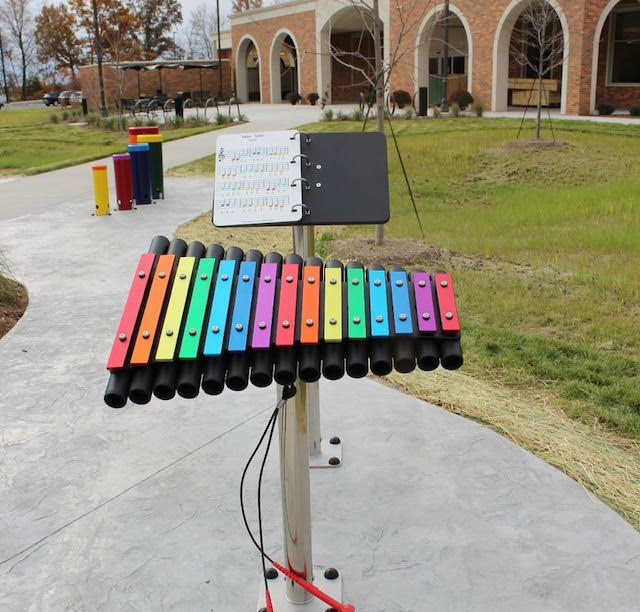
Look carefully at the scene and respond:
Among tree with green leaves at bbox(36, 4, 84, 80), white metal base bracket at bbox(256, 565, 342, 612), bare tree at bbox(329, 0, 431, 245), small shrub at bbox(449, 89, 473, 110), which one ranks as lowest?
white metal base bracket at bbox(256, 565, 342, 612)

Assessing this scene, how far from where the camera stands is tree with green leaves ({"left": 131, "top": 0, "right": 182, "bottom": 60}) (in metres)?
66.4

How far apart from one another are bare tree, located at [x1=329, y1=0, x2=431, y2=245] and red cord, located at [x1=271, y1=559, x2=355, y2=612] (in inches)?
234

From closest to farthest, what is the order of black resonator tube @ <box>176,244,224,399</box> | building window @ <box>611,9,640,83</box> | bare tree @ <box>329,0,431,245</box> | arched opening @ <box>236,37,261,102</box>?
black resonator tube @ <box>176,244,224,399</box> < bare tree @ <box>329,0,431,245</box> < building window @ <box>611,9,640,83</box> < arched opening @ <box>236,37,261,102</box>

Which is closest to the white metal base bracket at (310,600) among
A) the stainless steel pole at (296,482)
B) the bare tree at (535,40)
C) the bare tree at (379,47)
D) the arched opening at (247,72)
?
the stainless steel pole at (296,482)

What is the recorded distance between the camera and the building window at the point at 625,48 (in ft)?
82.2

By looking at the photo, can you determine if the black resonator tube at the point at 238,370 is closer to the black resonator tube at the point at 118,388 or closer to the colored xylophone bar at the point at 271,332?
the colored xylophone bar at the point at 271,332

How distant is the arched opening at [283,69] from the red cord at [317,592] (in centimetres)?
Answer: 3649

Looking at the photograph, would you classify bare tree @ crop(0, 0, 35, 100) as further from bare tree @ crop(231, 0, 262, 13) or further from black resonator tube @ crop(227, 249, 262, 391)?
black resonator tube @ crop(227, 249, 262, 391)

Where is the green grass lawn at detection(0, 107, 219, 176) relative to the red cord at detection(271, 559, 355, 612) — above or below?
above

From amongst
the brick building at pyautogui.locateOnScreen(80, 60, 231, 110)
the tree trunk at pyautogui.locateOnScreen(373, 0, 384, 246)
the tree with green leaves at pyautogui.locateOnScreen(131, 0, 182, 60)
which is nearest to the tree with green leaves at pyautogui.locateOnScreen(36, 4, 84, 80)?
the tree with green leaves at pyautogui.locateOnScreen(131, 0, 182, 60)

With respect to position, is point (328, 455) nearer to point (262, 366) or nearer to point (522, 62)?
point (262, 366)

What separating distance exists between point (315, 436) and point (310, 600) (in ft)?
3.55

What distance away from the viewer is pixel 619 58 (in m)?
25.5

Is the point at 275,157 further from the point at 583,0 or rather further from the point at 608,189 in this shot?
the point at 583,0
